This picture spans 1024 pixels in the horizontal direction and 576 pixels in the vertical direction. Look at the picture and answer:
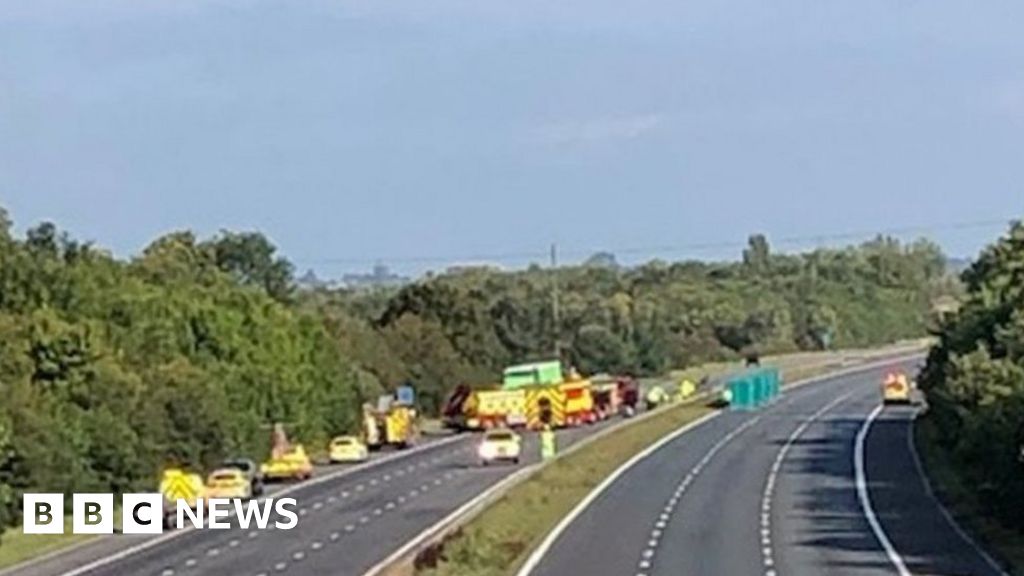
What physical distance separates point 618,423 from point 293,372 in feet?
53.1

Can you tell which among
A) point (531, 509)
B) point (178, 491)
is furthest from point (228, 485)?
point (531, 509)

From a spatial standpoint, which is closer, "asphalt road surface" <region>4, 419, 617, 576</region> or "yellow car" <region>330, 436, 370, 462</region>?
"asphalt road surface" <region>4, 419, 617, 576</region>

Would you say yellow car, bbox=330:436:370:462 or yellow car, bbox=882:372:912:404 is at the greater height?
yellow car, bbox=882:372:912:404

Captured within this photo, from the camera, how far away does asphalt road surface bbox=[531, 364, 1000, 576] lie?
170ft

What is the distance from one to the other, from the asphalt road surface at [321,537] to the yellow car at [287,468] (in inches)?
44.3

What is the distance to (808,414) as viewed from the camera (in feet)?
401

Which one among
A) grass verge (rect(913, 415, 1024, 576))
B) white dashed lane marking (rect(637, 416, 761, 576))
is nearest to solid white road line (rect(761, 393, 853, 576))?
white dashed lane marking (rect(637, 416, 761, 576))

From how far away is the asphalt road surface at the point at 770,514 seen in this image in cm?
5178

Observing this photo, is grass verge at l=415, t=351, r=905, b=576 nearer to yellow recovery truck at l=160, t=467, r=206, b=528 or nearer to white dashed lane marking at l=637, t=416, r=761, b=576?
white dashed lane marking at l=637, t=416, r=761, b=576

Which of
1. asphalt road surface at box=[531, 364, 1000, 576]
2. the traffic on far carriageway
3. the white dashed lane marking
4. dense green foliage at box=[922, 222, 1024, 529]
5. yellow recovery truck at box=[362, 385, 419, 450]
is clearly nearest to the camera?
asphalt road surface at box=[531, 364, 1000, 576]

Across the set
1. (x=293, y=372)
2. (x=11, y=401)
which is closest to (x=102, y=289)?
(x=293, y=372)

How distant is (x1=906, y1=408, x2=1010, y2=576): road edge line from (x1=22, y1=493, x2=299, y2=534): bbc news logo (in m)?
15.5

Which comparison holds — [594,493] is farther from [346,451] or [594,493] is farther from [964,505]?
[346,451]

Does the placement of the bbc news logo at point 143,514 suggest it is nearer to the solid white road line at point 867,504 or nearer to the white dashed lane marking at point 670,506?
the white dashed lane marking at point 670,506
